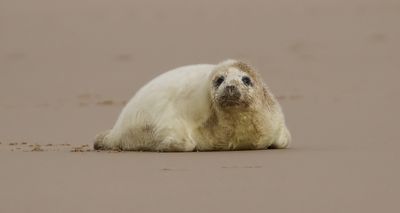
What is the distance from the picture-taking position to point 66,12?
41406 millimetres

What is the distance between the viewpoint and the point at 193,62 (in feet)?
106

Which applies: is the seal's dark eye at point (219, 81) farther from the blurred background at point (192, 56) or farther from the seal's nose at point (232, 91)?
the blurred background at point (192, 56)

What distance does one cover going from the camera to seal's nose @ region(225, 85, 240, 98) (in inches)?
472

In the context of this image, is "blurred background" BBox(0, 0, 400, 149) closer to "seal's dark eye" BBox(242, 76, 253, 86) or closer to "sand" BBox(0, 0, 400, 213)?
"sand" BBox(0, 0, 400, 213)

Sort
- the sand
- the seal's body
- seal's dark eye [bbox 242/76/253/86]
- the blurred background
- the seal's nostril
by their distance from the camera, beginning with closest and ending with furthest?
the sand < the seal's nostril < the seal's body < seal's dark eye [bbox 242/76/253/86] < the blurred background

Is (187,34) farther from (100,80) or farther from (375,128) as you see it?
(375,128)

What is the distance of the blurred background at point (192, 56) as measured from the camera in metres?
18.3

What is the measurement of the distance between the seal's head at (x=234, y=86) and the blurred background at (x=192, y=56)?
1.48 metres

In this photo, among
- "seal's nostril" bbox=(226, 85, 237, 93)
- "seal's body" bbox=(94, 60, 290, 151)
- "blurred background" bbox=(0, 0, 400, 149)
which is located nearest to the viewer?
"seal's nostril" bbox=(226, 85, 237, 93)

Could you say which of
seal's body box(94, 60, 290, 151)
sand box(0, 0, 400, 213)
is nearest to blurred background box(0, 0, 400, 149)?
sand box(0, 0, 400, 213)

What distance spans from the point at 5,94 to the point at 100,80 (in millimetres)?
2948

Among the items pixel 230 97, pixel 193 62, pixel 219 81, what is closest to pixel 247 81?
pixel 219 81

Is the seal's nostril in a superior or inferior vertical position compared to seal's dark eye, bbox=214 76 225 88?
inferior

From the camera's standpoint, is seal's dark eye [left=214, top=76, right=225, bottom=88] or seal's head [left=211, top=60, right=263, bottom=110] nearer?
seal's head [left=211, top=60, right=263, bottom=110]
